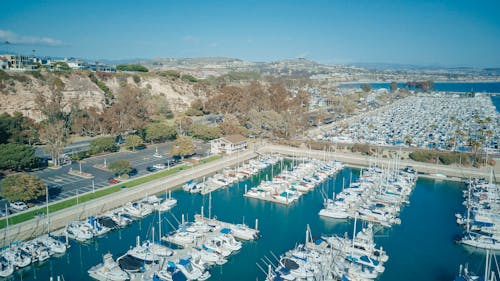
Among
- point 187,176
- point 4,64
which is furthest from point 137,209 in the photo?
point 4,64

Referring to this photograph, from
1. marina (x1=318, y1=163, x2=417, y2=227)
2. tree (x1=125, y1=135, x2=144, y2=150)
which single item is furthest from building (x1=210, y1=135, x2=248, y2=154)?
marina (x1=318, y1=163, x2=417, y2=227)

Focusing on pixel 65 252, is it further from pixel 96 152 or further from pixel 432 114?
pixel 432 114

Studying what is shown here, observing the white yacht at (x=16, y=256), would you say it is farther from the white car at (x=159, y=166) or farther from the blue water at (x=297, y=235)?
the white car at (x=159, y=166)

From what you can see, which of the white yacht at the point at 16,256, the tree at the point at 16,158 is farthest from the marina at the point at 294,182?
the tree at the point at 16,158

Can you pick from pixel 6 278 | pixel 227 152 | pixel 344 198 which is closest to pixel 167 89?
pixel 227 152

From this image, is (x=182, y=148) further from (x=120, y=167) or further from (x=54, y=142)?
(x=54, y=142)
